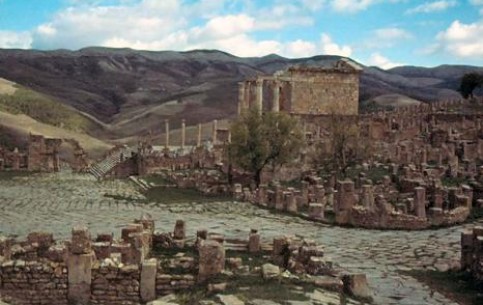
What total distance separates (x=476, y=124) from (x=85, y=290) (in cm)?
3595

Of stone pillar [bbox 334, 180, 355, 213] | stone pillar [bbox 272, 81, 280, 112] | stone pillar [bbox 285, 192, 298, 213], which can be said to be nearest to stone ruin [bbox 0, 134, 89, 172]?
stone pillar [bbox 272, 81, 280, 112]

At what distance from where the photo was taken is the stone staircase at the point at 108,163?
1666 inches

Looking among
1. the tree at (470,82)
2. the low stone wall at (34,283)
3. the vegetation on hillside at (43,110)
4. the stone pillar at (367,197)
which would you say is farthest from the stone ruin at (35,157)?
the tree at (470,82)

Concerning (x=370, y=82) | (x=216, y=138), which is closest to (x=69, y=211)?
(x=216, y=138)

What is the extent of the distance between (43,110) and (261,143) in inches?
2077

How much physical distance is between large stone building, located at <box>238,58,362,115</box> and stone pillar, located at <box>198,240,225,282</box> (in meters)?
38.6

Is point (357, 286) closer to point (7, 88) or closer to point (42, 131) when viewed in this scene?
point (42, 131)

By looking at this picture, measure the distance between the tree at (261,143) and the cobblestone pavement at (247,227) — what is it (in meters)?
4.75

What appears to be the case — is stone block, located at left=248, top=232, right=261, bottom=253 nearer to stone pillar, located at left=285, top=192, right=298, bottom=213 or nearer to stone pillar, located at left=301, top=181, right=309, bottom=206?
stone pillar, located at left=285, top=192, right=298, bottom=213

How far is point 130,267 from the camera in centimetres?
1263

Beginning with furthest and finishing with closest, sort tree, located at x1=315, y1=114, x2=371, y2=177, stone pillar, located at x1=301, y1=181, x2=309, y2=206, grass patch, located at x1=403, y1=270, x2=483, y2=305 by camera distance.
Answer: tree, located at x1=315, y1=114, x2=371, y2=177
stone pillar, located at x1=301, y1=181, x2=309, y2=206
grass patch, located at x1=403, y1=270, x2=483, y2=305

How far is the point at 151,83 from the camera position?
147 metres

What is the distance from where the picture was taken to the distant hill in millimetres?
99625

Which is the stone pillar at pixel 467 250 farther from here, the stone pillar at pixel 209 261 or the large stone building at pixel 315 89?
the large stone building at pixel 315 89
